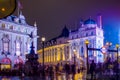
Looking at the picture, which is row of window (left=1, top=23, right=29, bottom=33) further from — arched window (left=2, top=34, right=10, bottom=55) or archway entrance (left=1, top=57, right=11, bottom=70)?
archway entrance (left=1, top=57, right=11, bottom=70)

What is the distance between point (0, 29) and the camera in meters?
55.6

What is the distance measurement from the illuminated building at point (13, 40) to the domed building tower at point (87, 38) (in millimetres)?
20306

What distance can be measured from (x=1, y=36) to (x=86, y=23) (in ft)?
112

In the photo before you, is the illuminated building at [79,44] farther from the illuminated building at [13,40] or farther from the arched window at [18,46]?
the arched window at [18,46]

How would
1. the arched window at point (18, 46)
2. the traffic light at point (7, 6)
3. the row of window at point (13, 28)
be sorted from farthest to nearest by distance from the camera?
1. the arched window at point (18, 46)
2. the row of window at point (13, 28)
3. the traffic light at point (7, 6)

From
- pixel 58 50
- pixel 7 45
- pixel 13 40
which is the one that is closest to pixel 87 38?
pixel 58 50

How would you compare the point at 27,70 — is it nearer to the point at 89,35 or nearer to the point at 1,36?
the point at 1,36

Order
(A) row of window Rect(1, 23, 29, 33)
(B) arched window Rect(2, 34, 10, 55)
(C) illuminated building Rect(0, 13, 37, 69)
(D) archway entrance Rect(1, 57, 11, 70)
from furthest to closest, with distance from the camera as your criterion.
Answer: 1. (A) row of window Rect(1, 23, 29, 33)
2. (B) arched window Rect(2, 34, 10, 55)
3. (C) illuminated building Rect(0, 13, 37, 69)
4. (D) archway entrance Rect(1, 57, 11, 70)

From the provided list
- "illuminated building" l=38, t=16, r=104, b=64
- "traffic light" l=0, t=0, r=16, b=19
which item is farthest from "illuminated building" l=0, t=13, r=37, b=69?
→ "traffic light" l=0, t=0, r=16, b=19

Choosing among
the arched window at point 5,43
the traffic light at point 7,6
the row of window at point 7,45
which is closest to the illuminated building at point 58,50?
the row of window at point 7,45

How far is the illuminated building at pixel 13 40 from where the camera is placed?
56094 mm

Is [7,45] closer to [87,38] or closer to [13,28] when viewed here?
[13,28]

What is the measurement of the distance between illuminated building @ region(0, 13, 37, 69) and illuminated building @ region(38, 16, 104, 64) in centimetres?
1503

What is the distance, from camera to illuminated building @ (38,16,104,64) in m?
77.2
